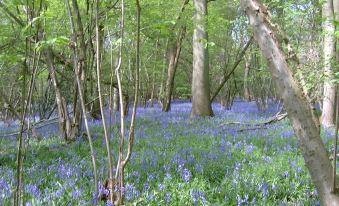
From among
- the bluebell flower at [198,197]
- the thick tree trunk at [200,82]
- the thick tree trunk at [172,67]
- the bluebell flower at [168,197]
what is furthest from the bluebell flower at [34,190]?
the thick tree trunk at [172,67]

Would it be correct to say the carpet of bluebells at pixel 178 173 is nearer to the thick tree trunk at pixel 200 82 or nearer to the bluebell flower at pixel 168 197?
the bluebell flower at pixel 168 197

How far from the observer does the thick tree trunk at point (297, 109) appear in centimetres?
240

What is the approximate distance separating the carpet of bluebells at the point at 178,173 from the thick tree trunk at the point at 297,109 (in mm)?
1510

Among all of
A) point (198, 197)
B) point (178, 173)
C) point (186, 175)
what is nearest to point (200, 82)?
point (178, 173)

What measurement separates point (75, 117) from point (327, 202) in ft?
20.4

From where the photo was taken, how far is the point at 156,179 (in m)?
A: 4.84

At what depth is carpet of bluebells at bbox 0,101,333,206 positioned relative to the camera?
407 cm

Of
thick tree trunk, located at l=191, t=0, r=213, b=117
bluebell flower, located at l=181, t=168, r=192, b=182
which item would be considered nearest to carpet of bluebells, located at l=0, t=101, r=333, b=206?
bluebell flower, located at l=181, t=168, r=192, b=182

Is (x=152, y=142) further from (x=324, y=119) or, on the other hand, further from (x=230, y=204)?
(x=324, y=119)

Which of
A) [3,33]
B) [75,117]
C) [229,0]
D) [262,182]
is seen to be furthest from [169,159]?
[229,0]

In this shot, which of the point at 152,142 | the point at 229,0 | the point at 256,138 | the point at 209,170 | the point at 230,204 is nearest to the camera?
the point at 230,204

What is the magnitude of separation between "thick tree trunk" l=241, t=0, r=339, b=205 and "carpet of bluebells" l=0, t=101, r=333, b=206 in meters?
1.51

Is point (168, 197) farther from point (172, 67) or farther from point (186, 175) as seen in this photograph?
point (172, 67)

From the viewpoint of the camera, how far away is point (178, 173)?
16.6 feet
